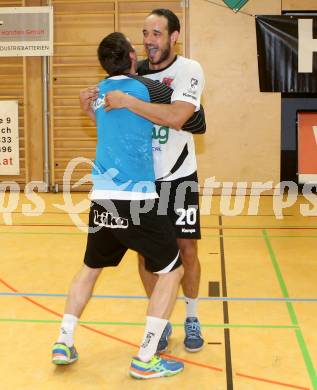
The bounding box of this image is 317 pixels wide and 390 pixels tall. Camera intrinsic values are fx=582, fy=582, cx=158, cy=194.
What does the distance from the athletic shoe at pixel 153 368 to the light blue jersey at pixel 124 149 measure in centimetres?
78

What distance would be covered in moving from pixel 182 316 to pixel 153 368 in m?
0.91

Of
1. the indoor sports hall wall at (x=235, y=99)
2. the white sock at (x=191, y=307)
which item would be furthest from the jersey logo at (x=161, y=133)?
the indoor sports hall wall at (x=235, y=99)

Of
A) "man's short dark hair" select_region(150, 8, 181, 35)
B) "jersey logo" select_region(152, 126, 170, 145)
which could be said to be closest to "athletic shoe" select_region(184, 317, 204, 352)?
"jersey logo" select_region(152, 126, 170, 145)

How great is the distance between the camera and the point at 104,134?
2.66 m

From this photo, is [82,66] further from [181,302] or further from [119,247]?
[119,247]

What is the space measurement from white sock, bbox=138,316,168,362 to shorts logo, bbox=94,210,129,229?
452 millimetres

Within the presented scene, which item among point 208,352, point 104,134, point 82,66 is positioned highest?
point 82,66

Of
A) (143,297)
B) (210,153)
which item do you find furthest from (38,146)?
(143,297)

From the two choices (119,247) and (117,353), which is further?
(117,353)

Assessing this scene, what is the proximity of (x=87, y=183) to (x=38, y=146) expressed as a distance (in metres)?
1.02

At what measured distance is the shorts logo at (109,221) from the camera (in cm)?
265

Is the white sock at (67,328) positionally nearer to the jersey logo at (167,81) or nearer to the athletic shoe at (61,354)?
the athletic shoe at (61,354)

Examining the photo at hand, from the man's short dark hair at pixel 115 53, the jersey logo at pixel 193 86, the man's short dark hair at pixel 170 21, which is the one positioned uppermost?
the man's short dark hair at pixel 170 21

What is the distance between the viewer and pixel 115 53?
2.59 metres
